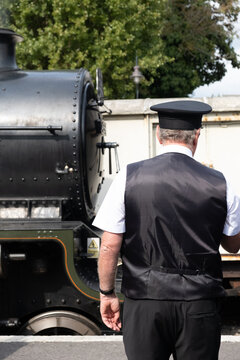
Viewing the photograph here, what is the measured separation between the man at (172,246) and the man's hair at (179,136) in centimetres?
5

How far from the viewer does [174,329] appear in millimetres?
2201

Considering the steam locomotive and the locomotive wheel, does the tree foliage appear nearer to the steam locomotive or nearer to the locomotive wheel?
the steam locomotive

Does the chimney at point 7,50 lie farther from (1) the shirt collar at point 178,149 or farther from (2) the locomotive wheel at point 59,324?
(1) the shirt collar at point 178,149

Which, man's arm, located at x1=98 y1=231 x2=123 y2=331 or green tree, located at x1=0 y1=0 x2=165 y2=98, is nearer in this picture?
man's arm, located at x1=98 y1=231 x2=123 y2=331

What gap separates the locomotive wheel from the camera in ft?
15.2

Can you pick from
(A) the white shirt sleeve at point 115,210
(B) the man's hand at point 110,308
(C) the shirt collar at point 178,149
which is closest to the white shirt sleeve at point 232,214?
(C) the shirt collar at point 178,149

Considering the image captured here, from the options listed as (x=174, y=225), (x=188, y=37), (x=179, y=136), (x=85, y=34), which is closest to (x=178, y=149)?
(x=179, y=136)

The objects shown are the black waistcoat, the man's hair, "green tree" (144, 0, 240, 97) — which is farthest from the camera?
"green tree" (144, 0, 240, 97)

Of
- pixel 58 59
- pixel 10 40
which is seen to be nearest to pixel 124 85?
pixel 58 59

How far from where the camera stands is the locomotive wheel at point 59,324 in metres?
4.64

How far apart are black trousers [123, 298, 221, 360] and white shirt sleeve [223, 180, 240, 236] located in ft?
1.06

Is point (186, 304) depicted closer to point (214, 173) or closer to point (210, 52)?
point (214, 173)

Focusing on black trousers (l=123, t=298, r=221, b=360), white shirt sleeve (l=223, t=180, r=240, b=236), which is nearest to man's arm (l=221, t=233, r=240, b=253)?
white shirt sleeve (l=223, t=180, r=240, b=236)

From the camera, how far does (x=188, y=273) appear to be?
220 centimetres
